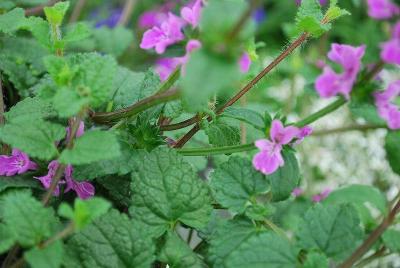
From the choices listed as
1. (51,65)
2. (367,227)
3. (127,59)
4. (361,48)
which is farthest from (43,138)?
(127,59)

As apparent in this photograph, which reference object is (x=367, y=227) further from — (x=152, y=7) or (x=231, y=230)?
(x=152, y=7)

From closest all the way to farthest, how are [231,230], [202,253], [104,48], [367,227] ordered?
[231,230] → [202,253] → [367,227] → [104,48]

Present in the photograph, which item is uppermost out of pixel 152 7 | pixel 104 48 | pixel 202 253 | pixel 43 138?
pixel 152 7

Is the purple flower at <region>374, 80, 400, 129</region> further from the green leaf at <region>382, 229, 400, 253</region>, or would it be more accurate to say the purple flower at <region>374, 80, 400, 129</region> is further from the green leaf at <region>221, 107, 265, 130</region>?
the green leaf at <region>382, 229, 400, 253</region>

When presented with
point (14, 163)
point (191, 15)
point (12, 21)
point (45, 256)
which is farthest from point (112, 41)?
point (45, 256)

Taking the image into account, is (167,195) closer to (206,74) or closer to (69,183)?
(69,183)

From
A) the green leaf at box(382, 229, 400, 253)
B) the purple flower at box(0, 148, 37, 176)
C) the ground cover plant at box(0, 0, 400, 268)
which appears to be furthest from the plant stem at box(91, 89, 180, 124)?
the green leaf at box(382, 229, 400, 253)
